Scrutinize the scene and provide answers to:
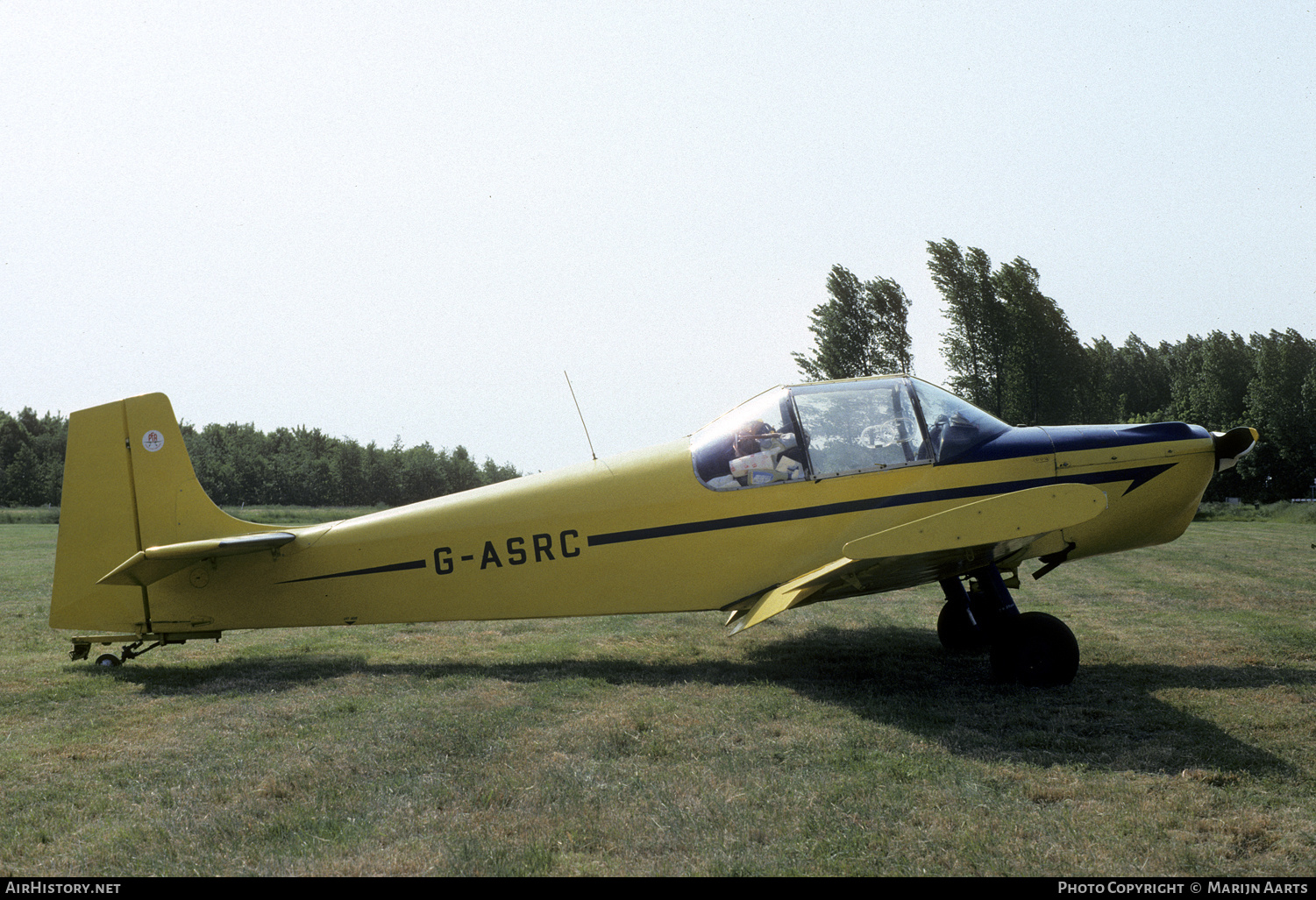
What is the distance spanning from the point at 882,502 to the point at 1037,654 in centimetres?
144

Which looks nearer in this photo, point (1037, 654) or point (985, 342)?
point (1037, 654)

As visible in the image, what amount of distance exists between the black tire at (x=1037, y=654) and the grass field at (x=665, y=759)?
0.13 meters

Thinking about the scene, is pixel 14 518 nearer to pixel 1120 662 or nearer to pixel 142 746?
pixel 142 746

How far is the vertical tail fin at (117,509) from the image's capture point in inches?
259

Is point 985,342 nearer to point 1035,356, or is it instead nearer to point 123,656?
point 1035,356

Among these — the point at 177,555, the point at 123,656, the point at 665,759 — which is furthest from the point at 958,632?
the point at 123,656

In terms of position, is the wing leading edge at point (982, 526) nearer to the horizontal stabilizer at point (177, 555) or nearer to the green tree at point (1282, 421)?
the horizontal stabilizer at point (177, 555)

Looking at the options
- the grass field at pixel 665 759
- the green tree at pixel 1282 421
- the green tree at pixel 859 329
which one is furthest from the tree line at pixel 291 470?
the grass field at pixel 665 759

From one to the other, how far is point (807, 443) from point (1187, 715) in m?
2.89

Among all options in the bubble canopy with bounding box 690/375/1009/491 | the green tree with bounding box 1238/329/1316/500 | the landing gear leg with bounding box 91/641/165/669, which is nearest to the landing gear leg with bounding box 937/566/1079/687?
the bubble canopy with bounding box 690/375/1009/491

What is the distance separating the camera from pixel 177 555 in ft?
20.7

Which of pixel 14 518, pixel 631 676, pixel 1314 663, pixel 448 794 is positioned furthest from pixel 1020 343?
pixel 14 518

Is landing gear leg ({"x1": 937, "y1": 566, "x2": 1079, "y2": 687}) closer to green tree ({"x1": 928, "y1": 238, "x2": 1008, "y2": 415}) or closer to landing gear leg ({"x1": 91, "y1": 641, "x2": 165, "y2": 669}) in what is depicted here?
landing gear leg ({"x1": 91, "y1": 641, "x2": 165, "y2": 669})

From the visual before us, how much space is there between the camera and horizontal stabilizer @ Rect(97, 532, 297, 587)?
20.6 feet
